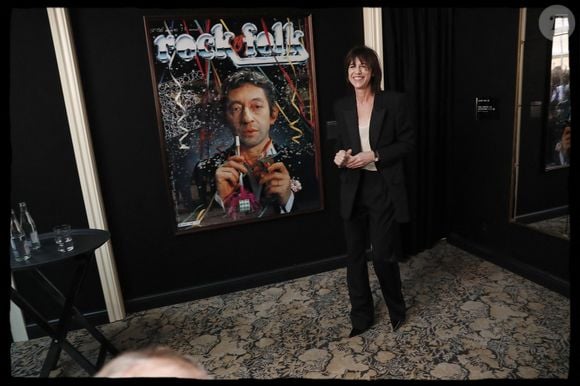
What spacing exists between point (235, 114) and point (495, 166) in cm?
218

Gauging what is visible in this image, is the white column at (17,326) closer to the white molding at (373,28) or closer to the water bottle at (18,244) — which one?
the water bottle at (18,244)

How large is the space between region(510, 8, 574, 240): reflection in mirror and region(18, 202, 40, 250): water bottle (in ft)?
11.1

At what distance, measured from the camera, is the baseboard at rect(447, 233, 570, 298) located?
9.64 feet

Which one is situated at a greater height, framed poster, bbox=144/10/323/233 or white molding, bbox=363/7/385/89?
white molding, bbox=363/7/385/89

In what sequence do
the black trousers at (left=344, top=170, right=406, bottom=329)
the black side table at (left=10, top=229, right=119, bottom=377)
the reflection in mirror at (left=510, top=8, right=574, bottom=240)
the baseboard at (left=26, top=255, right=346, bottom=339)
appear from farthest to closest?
the baseboard at (left=26, top=255, right=346, bottom=339) → the reflection in mirror at (left=510, top=8, right=574, bottom=240) → the black trousers at (left=344, top=170, right=406, bottom=329) → the black side table at (left=10, top=229, right=119, bottom=377)

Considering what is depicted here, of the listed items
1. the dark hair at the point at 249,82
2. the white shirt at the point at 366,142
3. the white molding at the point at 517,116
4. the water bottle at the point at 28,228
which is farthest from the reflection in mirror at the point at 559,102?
the water bottle at the point at 28,228

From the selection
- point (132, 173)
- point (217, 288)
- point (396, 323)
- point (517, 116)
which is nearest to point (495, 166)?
point (517, 116)

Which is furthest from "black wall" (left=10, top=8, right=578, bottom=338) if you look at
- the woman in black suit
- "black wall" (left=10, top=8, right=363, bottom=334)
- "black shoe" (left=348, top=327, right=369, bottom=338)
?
"black shoe" (left=348, top=327, right=369, bottom=338)

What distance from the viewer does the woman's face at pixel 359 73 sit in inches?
96.1

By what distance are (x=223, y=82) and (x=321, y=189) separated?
3.83 ft

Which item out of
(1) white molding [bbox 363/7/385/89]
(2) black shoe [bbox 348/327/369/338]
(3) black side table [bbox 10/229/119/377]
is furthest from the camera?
(1) white molding [bbox 363/7/385/89]

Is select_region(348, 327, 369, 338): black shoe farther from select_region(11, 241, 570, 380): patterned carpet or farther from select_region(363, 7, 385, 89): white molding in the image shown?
select_region(363, 7, 385, 89): white molding

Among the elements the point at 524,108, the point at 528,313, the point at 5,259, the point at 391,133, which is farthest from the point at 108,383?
A: the point at 524,108

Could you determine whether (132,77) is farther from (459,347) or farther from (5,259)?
(459,347)
